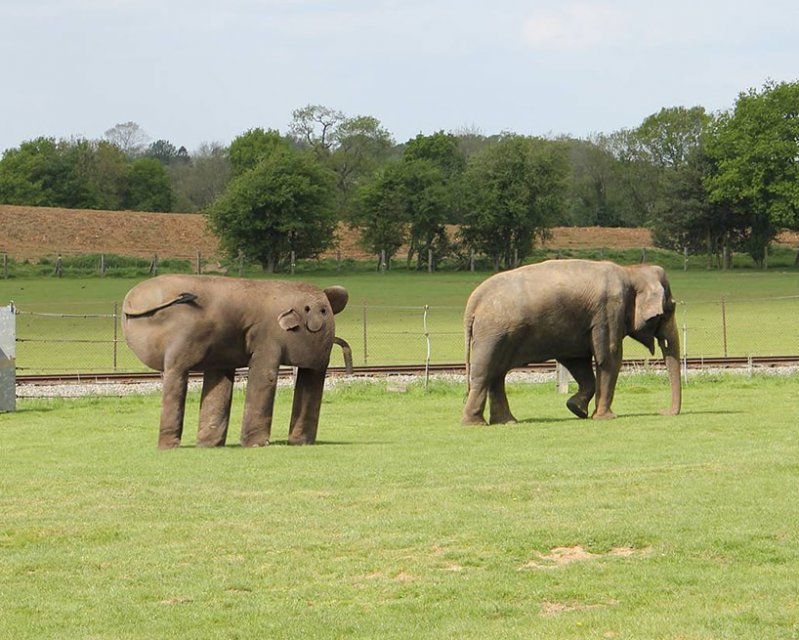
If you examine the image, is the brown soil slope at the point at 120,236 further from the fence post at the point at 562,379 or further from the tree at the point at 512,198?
the fence post at the point at 562,379

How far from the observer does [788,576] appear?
1110 cm

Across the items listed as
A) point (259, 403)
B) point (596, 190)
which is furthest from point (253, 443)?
point (596, 190)

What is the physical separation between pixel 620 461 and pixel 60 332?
1475 inches

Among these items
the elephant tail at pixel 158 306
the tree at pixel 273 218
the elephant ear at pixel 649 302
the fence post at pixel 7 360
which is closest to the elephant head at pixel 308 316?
the elephant tail at pixel 158 306

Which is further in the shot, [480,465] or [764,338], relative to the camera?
[764,338]

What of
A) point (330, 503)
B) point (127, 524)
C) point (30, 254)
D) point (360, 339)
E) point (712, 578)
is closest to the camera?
point (712, 578)

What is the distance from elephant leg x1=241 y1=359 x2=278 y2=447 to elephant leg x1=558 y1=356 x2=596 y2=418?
19.4ft

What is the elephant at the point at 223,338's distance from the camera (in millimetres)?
20125

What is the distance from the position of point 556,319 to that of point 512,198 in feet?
241

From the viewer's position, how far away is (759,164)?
327 feet

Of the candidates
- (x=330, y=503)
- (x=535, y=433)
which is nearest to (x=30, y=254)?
(x=535, y=433)

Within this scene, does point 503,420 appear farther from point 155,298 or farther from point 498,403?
point 155,298

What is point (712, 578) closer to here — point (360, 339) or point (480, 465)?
point (480, 465)

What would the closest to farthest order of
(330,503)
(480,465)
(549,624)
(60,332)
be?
1. (549,624)
2. (330,503)
3. (480,465)
4. (60,332)
